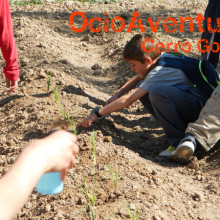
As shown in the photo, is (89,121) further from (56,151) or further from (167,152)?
(56,151)

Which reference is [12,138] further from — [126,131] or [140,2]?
[140,2]

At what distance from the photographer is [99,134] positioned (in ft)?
10.2

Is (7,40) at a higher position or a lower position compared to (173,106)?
higher

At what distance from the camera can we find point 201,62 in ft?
10.4


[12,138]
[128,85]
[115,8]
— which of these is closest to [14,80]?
[12,138]

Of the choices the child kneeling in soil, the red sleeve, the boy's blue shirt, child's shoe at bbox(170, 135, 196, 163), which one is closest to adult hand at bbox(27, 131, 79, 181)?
child's shoe at bbox(170, 135, 196, 163)

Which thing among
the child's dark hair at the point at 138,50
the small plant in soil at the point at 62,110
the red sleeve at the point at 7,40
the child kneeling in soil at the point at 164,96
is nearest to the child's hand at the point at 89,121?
the child kneeling in soil at the point at 164,96

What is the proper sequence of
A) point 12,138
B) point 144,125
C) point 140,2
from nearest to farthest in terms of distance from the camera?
1. point 12,138
2. point 144,125
3. point 140,2

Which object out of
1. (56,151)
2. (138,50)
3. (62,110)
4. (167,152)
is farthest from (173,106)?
(56,151)

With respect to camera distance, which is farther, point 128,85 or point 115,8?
point 115,8

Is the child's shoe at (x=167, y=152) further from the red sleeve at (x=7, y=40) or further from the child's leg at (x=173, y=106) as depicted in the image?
the red sleeve at (x=7, y=40)

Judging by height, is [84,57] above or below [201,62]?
below

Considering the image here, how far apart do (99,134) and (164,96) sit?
63 centimetres

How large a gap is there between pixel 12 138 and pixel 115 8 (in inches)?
201
